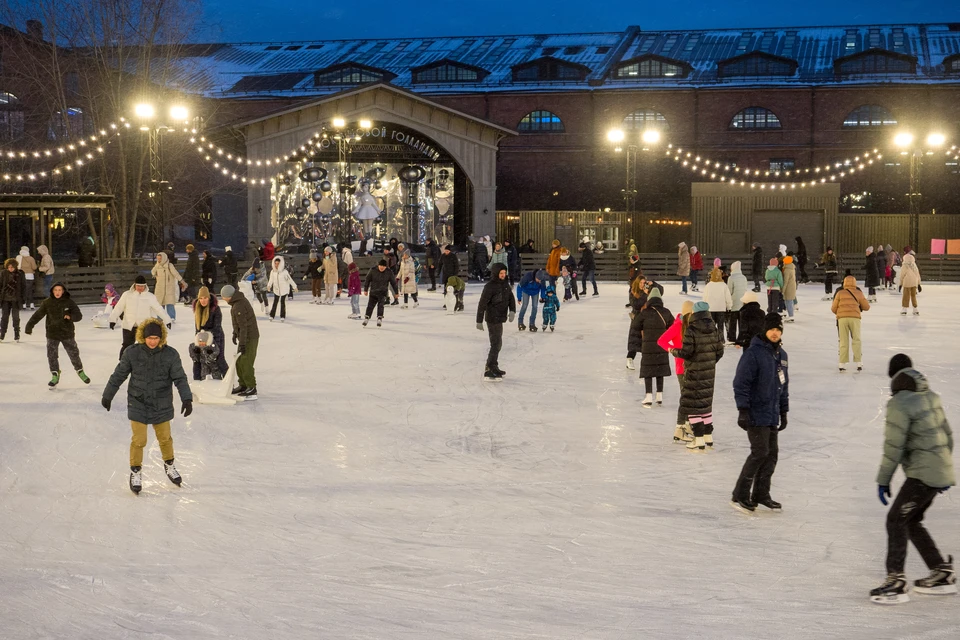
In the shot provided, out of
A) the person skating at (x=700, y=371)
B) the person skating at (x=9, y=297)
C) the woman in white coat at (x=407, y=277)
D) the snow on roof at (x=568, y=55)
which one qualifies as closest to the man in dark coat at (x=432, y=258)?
the woman in white coat at (x=407, y=277)

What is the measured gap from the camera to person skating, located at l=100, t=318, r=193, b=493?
28.0ft

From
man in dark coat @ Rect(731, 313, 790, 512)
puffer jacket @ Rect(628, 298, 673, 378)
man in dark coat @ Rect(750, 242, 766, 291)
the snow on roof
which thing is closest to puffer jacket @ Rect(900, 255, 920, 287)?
man in dark coat @ Rect(750, 242, 766, 291)

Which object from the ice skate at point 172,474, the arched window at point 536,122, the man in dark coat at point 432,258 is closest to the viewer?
the ice skate at point 172,474

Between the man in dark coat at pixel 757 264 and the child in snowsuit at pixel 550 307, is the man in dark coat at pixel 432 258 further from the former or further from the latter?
the child in snowsuit at pixel 550 307

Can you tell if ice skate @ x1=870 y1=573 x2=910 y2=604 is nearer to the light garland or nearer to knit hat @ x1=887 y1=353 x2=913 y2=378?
knit hat @ x1=887 y1=353 x2=913 y2=378

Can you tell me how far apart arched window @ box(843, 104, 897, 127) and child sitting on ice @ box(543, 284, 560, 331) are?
27.9 m

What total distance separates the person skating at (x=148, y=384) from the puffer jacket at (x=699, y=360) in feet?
13.6

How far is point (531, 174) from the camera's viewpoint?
148 ft

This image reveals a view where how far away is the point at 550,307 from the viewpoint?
19484mm

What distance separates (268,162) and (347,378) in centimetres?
2163

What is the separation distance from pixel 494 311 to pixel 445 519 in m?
6.46

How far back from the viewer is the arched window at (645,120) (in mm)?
44406

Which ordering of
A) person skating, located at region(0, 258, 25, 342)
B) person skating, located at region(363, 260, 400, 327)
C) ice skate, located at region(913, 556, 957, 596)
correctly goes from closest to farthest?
1. ice skate, located at region(913, 556, 957, 596)
2. person skating, located at region(0, 258, 25, 342)
3. person skating, located at region(363, 260, 400, 327)

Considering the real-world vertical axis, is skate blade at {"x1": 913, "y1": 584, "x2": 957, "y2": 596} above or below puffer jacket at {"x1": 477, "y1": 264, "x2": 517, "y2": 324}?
below
